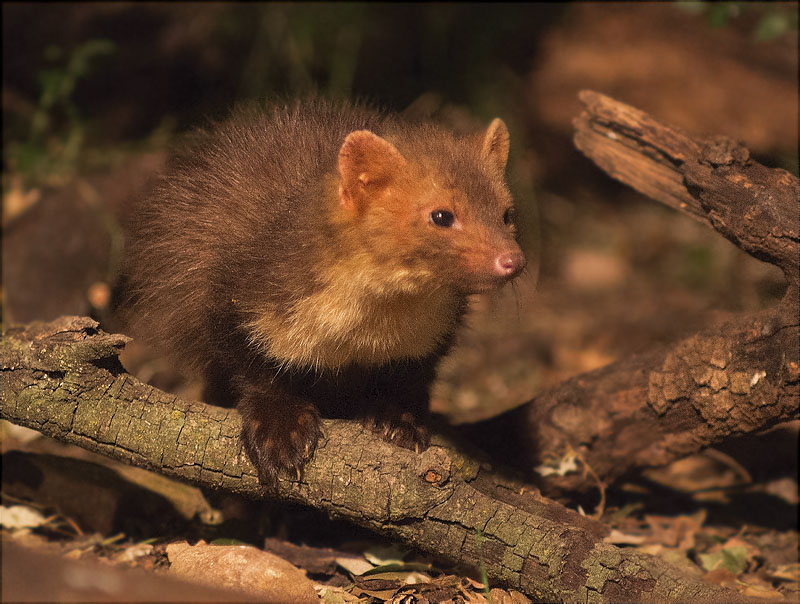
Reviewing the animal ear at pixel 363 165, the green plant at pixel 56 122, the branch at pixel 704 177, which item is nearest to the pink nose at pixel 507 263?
the animal ear at pixel 363 165

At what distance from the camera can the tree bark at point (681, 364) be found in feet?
12.0

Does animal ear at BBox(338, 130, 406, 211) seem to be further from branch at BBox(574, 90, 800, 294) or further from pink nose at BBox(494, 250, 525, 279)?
branch at BBox(574, 90, 800, 294)

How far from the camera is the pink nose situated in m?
3.23

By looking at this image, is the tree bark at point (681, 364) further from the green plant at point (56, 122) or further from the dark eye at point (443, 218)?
the green plant at point (56, 122)

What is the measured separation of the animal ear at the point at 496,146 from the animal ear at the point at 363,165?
501mm

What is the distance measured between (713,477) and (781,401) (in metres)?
1.63

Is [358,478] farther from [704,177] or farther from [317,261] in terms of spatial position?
[704,177]

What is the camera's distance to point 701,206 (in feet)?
12.9

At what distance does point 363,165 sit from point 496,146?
71 centimetres

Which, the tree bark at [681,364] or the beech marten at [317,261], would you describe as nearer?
the beech marten at [317,261]

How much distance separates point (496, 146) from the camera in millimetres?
3711

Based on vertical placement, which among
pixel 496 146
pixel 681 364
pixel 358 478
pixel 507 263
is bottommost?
pixel 358 478

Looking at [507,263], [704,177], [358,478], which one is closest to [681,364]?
[704,177]

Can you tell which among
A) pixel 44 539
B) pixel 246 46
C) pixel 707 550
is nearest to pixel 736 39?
pixel 246 46
